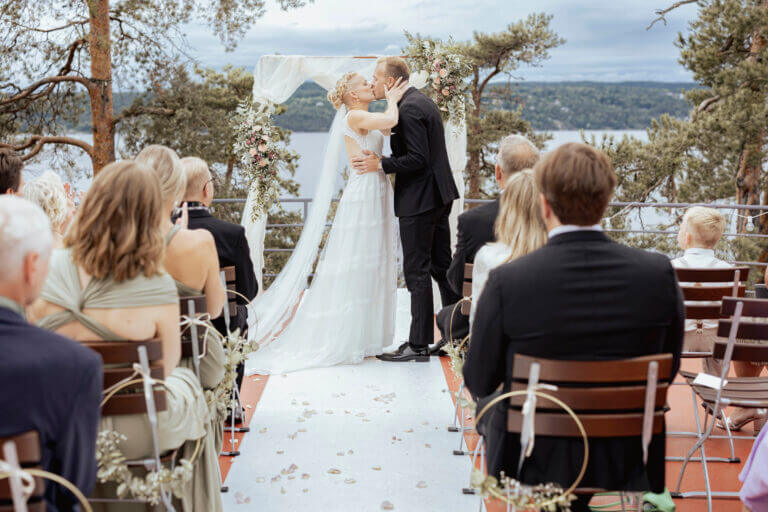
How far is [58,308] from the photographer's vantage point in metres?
2.30

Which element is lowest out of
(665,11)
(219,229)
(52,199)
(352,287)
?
(352,287)

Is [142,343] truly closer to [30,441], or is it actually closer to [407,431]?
[30,441]

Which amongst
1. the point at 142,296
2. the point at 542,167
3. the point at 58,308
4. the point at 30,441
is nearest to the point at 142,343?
the point at 142,296

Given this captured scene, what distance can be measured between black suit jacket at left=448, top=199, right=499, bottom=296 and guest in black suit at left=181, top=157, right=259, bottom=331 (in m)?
1.12

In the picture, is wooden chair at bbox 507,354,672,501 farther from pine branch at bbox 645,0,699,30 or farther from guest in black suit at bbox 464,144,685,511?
pine branch at bbox 645,0,699,30

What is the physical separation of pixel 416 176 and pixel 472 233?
1.65 m

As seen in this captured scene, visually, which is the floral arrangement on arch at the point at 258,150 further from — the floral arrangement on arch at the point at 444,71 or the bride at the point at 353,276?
the floral arrangement on arch at the point at 444,71

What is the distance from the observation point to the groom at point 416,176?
527 centimetres

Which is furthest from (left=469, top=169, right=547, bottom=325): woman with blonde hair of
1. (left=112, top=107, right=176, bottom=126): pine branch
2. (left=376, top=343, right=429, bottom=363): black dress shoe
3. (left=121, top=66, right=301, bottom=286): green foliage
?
(left=112, top=107, right=176, bottom=126): pine branch

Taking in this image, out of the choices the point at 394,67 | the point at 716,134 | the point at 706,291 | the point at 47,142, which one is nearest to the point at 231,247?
the point at 394,67

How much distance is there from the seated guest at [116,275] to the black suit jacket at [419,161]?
10.1 ft

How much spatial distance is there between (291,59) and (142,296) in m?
4.32

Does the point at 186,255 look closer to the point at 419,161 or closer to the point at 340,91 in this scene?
the point at 419,161

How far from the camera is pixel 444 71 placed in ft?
19.2
